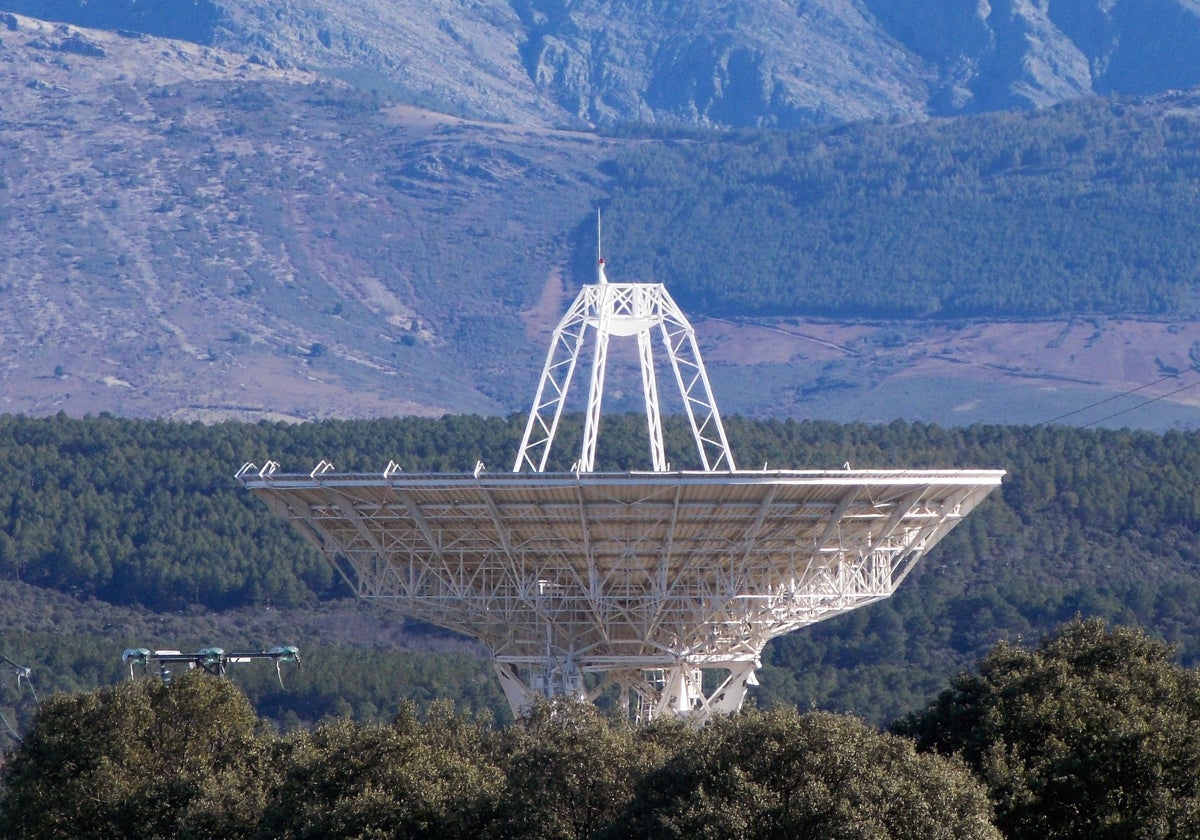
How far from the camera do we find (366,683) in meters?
151

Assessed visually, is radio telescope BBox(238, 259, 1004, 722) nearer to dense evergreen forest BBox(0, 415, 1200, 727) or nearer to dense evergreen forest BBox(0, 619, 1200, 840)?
dense evergreen forest BBox(0, 619, 1200, 840)

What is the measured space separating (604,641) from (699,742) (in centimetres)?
1817

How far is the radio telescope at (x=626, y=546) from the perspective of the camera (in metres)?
65.6

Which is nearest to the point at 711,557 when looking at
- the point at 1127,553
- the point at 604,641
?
the point at 604,641

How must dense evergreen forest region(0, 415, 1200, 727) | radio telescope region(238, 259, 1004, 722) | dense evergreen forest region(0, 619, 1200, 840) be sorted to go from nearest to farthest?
dense evergreen forest region(0, 619, 1200, 840) < radio telescope region(238, 259, 1004, 722) < dense evergreen forest region(0, 415, 1200, 727)

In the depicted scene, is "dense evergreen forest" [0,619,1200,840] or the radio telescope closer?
"dense evergreen forest" [0,619,1200,840]

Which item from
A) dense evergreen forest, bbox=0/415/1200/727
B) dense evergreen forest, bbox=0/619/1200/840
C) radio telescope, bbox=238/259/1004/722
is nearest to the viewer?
dense evergreen forest, bbox=0/619/1200/840

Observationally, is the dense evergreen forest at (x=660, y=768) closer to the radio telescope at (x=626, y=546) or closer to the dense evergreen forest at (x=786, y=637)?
the radio telescope at (x=626, y=546)

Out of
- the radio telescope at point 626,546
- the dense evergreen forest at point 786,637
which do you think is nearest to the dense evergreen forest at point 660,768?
the radio telescope at point 626,546

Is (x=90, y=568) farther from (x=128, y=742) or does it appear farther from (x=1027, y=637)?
(x=128, y=742)

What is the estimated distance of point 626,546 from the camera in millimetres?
67875

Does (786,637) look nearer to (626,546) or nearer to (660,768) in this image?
(626,546)

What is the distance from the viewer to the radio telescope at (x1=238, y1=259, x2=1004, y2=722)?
65625 mm

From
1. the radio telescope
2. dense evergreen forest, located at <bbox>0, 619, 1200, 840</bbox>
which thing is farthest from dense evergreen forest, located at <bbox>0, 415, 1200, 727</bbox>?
dense evergreen forest, located at <bbox>0, 619, 1200, 840</bbox>
